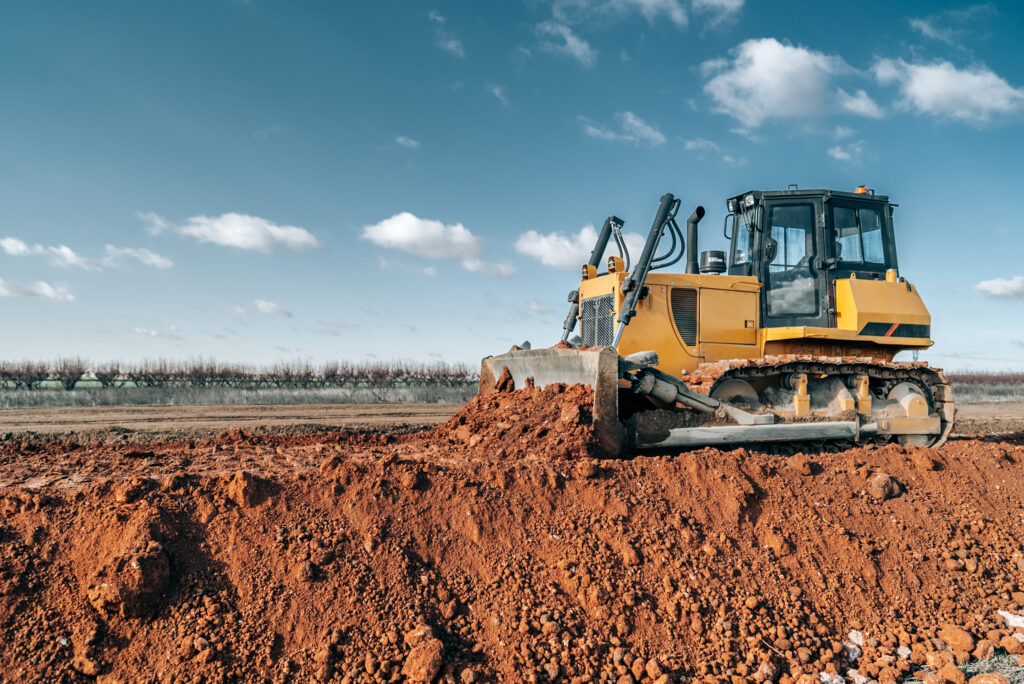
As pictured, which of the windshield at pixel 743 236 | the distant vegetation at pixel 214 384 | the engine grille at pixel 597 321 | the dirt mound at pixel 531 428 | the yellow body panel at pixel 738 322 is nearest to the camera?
the dirt mound at pixel 531 428

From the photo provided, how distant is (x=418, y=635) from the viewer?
391 cm

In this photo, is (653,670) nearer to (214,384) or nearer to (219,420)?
(219,420)

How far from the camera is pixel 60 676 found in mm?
3629

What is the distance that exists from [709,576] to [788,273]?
196 inches

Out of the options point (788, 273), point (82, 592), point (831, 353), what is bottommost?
point (82, 592)

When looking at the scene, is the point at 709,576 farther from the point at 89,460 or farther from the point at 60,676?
the point at 89,460

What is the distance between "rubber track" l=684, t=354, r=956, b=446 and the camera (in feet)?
24.1

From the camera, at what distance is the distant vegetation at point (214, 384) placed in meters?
21.8

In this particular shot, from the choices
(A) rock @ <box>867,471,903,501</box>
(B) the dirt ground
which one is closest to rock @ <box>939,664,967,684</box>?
(A) rock @ <box>867,471,903,501</box>

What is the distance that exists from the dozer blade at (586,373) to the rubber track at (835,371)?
1.42 m

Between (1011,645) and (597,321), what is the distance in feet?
16.7

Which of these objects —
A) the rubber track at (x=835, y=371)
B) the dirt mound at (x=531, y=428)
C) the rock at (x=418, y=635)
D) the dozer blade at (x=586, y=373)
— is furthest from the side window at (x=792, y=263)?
the rock at (x=418, y=635)

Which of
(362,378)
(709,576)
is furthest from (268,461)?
(362,378)

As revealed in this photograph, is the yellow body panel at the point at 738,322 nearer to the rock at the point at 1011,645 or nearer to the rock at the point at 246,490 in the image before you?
the rock at the point at 1011,645
